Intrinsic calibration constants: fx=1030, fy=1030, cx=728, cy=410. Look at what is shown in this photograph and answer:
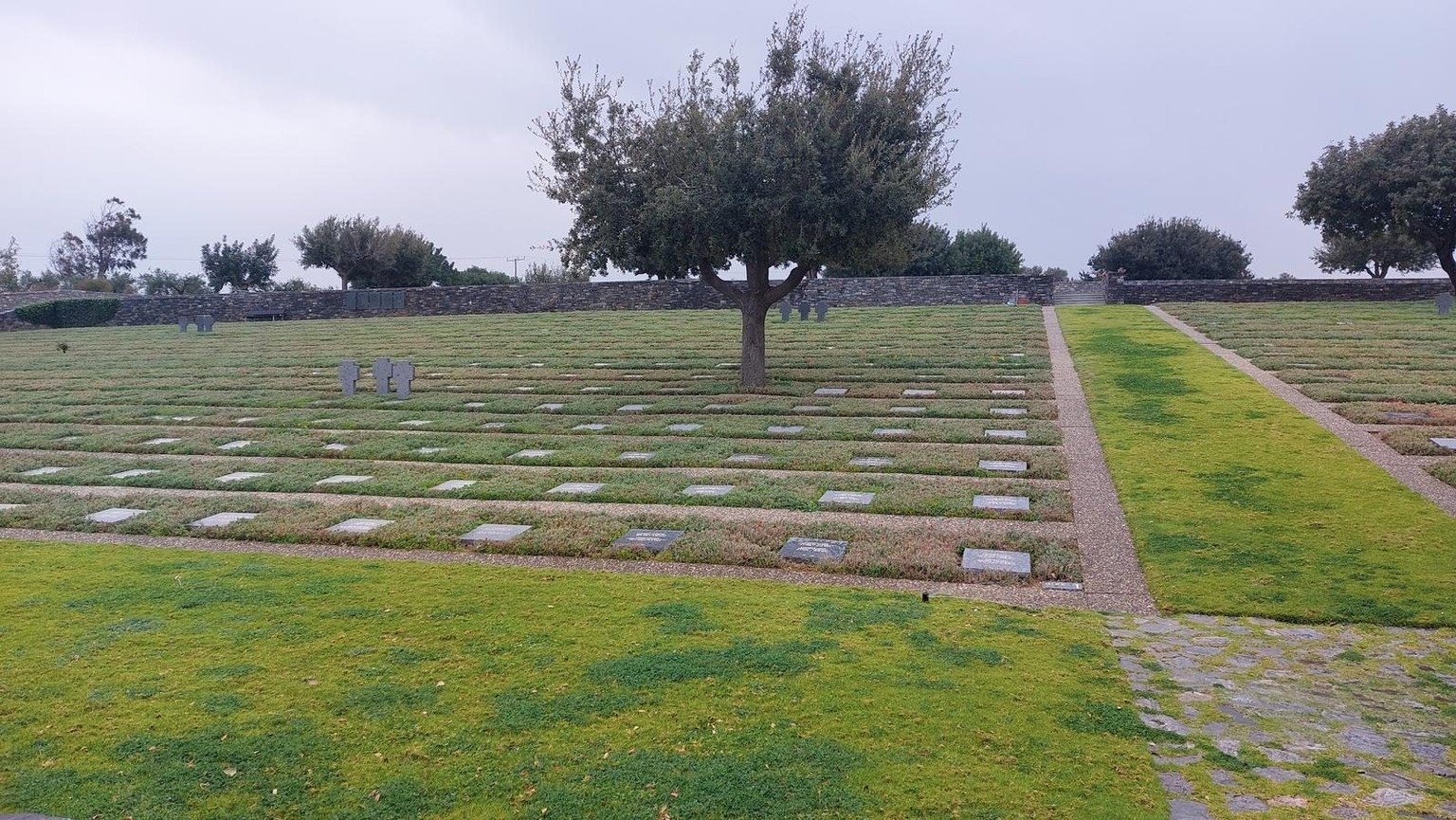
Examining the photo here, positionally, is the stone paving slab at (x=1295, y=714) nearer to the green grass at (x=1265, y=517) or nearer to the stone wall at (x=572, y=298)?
the green grass at (x=1265, y=517)

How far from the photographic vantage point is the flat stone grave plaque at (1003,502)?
10398mm

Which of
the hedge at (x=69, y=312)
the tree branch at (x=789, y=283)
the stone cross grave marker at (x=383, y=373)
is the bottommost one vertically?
the stone cross grave marker at (x=383, y=373)

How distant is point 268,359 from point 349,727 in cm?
2569

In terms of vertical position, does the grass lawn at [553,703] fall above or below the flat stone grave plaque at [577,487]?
above

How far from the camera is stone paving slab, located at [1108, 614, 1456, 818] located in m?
4.46

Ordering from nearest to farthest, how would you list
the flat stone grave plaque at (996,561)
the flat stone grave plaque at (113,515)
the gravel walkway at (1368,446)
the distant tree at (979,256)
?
the flat stone grave plaque at (996,561), the flat stone grave plaque at (113,515), the gravel walkway at (1368,446), the distant tree at (979,256)

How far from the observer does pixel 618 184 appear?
17734mm

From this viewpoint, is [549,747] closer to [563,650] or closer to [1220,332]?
[563,650]

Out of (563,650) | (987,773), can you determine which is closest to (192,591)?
(563,650)

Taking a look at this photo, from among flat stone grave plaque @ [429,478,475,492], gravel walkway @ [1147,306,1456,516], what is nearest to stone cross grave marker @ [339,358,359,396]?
flat stone grave plaque @ [429,478,475,492]

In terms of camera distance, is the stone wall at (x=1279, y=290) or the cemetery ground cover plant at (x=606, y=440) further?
the stone wall at (x=1279, y=290)

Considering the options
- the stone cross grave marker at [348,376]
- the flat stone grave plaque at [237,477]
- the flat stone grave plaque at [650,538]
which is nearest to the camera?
the flat stone grave plaque at [650,538]

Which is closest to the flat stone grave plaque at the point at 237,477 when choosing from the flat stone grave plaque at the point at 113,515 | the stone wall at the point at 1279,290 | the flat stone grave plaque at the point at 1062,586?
the flat stone grave plaque at the point at 113,515

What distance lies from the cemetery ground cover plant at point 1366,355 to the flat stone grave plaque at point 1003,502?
467cm
